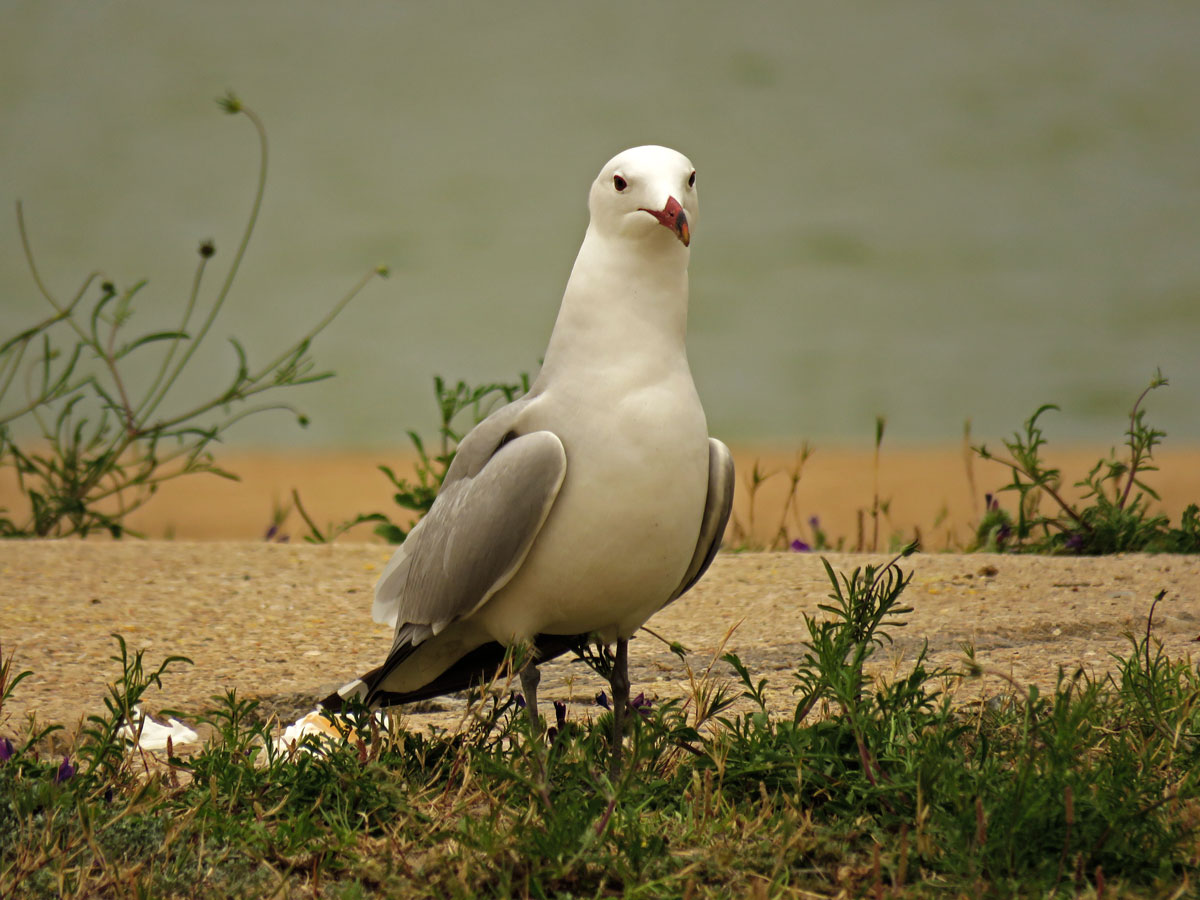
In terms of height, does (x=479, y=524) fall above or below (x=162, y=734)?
above

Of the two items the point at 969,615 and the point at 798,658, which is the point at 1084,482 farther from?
the point at 798,658

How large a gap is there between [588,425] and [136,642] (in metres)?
1.95

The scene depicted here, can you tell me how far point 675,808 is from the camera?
2447 mm

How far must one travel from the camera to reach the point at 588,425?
2.55 meters

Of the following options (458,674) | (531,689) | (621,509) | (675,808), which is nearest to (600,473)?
(621,509)

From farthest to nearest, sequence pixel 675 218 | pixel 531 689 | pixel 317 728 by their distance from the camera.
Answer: pixel 317 728, pixel 531 689, pixel 675 218

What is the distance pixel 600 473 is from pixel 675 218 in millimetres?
535

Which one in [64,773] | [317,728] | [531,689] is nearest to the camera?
[64,773]

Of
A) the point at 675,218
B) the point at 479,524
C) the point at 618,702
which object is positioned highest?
the point at 675,218

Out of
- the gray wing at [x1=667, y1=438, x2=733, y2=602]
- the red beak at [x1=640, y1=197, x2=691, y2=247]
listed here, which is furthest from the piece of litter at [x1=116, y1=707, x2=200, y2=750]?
the red beak at [x1=640, y1=197, x2=691, y2=247]

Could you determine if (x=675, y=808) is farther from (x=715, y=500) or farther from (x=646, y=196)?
(x=646, y=196)

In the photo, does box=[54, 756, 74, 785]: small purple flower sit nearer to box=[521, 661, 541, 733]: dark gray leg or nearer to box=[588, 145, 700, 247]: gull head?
box=[521, 661, 541, 733]: dark gray leg

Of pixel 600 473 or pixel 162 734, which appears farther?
pixel 162 734

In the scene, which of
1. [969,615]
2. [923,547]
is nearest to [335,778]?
[969,615]
